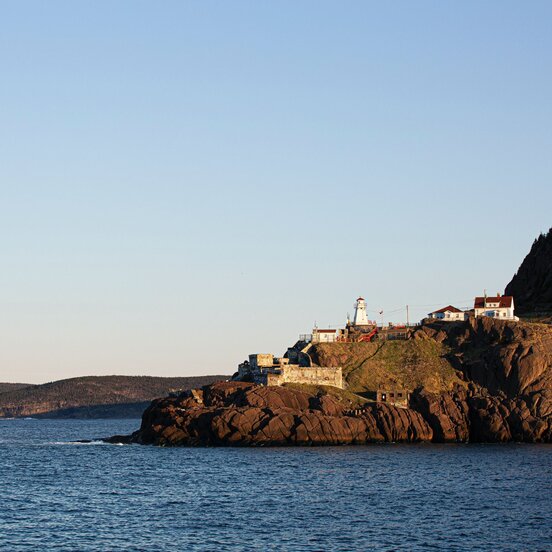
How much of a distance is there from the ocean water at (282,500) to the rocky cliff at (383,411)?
5795mm

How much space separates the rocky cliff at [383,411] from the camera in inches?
6407

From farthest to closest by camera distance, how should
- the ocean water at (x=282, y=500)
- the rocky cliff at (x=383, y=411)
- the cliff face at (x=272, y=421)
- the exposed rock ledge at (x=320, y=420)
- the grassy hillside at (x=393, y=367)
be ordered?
the grassy hillside at (x=393, y=367), the rocky cliff at (x=383, y=411), the exposed rock ledge at (x=320, y=420), the cliff face at (x=272, y=421), the ocean water at (x=282, y=500)

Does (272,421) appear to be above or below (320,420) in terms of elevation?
above

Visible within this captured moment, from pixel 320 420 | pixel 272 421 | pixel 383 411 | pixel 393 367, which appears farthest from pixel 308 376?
pixel 272 421

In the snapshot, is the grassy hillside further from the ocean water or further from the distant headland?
the ocean water

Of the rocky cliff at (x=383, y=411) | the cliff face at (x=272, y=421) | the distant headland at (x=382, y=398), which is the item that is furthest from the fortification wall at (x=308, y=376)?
the cliff face at (x=272, y=421)

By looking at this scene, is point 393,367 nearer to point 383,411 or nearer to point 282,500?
point 383,411

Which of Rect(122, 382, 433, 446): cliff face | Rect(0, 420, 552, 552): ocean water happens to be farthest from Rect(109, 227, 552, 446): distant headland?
Rect(0, 420, 552, 552): ocean water

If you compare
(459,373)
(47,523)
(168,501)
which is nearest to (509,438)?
(459,373)

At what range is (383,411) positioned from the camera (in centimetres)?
17112

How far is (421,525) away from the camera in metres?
86.1

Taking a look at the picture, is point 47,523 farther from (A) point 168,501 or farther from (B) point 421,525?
(B) point 421,525

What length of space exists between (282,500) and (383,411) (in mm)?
72148

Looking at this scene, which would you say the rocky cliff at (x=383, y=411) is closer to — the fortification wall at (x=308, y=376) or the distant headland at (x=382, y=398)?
the distant headland at (x=382, y=398)
